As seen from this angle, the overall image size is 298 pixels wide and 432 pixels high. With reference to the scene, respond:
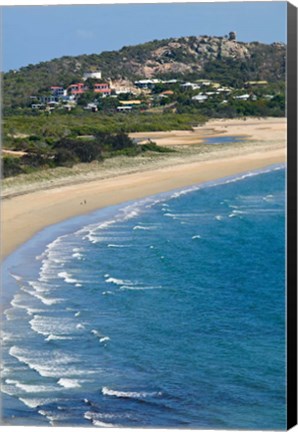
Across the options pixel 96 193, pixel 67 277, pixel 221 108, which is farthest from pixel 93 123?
pixel 67 277

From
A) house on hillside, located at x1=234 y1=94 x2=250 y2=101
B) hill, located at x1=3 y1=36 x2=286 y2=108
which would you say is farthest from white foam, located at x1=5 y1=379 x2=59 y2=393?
house on hillside, located at x1=234 y1=94 x2=250 y2=101

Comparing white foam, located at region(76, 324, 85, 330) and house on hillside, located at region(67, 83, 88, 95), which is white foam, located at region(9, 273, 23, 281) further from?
house on hillside, located at region(67, 83, 88, 95)

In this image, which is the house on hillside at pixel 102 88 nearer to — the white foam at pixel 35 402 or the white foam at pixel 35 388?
the white foam at pixel 35 388

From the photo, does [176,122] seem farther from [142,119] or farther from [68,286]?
[68,286]

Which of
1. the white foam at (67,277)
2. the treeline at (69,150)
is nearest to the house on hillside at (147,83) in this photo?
the treeline at (69,150)

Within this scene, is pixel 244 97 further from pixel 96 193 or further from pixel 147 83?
pixel 96 193

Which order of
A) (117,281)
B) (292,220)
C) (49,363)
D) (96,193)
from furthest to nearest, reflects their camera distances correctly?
(96,193), (117,281), (49,363), (292,220)

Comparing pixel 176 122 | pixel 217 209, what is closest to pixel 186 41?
pixel 176 122
